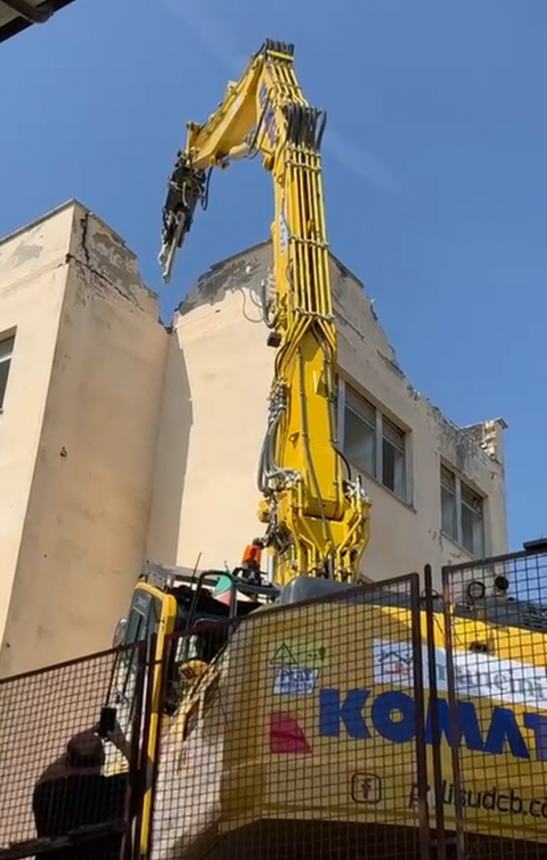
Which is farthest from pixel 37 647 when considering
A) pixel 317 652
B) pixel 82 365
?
pixel 317 652

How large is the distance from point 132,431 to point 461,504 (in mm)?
6559

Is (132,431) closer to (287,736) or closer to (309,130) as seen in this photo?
(309,130)

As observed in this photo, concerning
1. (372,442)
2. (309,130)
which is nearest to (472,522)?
(372,442)

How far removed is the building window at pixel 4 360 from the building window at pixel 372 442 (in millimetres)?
4935

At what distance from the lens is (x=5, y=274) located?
17281mm

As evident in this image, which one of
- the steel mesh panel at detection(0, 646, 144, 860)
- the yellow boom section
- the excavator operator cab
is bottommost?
the steel mesh panel at detection(0, 646, 144, 860)

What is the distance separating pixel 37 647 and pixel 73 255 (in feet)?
19.4

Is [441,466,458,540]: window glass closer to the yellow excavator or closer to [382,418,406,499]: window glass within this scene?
[382,418,406,499]: window glass

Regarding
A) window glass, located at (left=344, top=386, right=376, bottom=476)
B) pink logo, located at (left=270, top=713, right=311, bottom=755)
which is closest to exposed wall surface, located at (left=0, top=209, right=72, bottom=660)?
window glass, located at (left=344, top=386, right=376, bottom=476)

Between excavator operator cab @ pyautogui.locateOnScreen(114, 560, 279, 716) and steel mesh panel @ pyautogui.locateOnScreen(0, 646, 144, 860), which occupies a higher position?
excavator operator cab @ pyautogui.locateOnScreen(114, 560, 279, 716)

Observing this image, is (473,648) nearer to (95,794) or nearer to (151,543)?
(95,794)

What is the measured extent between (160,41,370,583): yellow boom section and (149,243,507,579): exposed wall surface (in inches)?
120

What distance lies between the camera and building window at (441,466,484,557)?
63.8 feet

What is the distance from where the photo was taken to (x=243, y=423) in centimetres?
1578
